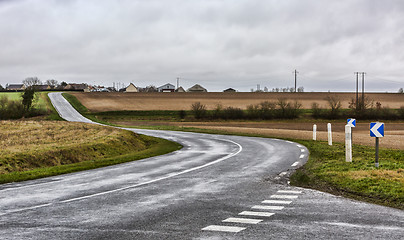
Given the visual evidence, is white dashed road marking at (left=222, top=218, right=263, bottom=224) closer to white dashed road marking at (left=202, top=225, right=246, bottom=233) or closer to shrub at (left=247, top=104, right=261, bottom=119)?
white dashed road marking at (left=202, top=225, right=246, bottom=233)

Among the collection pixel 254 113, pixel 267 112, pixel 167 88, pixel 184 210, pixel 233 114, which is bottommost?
pixel 184 210

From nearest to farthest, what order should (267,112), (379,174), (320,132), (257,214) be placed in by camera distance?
(257,214) → (379,174) → (320,132) → (267,112)

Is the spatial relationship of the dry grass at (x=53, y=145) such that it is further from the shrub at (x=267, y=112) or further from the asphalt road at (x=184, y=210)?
the shrub at (x=267, y=112)

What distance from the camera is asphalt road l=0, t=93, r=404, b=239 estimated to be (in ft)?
21.9

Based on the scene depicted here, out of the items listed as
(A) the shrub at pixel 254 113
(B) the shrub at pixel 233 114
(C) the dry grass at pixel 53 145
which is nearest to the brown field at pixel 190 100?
(A) the shrub at pixel 254 113

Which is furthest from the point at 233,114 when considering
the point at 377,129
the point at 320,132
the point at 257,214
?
the point at 257,214

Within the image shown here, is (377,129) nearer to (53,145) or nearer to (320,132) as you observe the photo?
(53,145)

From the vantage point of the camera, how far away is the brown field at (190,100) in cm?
8976

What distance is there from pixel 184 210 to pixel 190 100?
92717 mm

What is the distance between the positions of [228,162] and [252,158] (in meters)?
1.79

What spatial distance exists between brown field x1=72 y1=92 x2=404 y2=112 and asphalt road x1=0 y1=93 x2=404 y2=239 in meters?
74.1

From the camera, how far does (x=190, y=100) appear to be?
101m

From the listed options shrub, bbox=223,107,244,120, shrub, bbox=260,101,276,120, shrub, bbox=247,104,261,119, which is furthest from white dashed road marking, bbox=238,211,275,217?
shrub, bbox=260,101,276,120

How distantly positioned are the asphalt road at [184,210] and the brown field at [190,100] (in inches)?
2916
